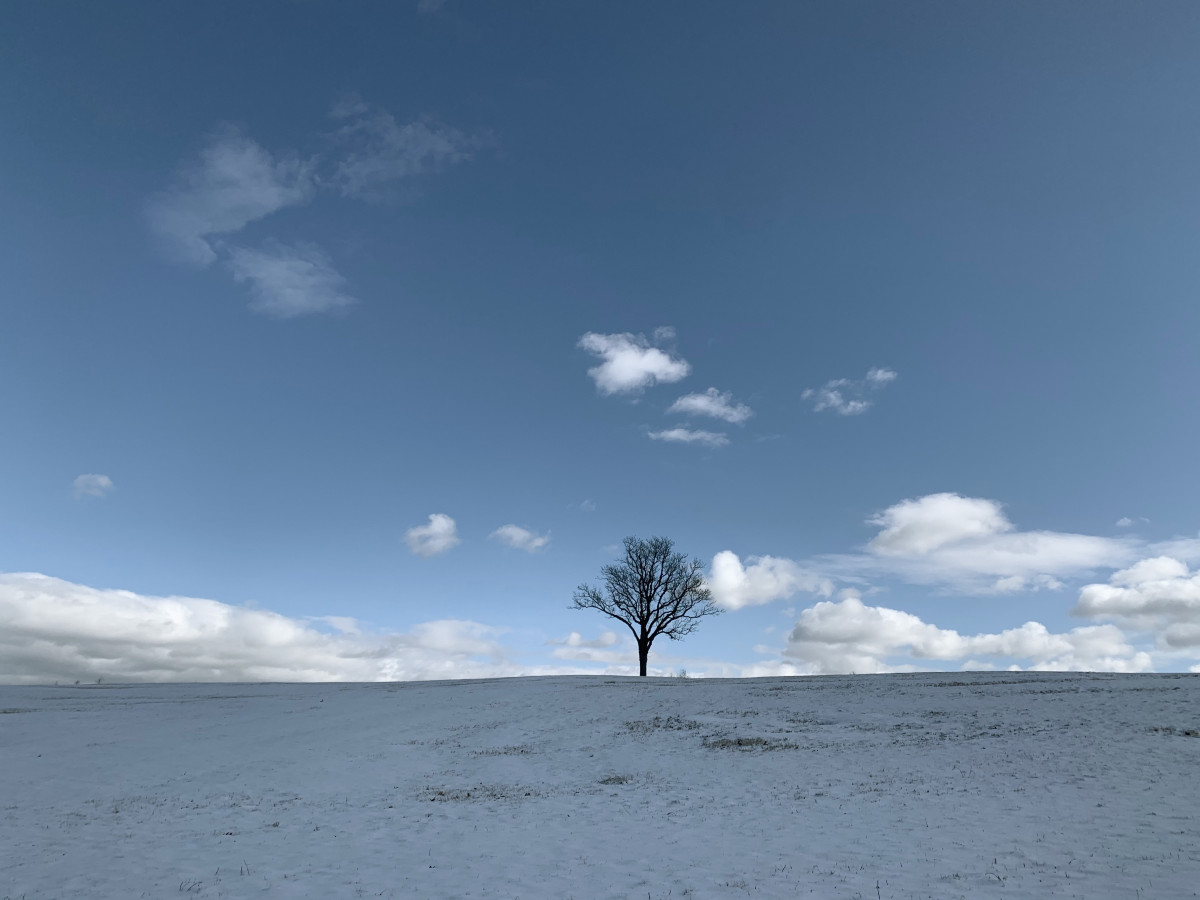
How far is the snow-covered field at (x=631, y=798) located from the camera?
14562 millimetres

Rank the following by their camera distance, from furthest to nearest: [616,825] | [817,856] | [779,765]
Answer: [779,765] < [616,825] < [817,856]

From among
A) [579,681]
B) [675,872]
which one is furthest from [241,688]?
[675,872]

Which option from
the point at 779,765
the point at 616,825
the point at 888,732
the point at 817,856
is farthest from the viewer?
the point at 888,732

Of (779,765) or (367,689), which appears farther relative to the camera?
(367,689)

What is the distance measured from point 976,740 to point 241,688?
2033 inches

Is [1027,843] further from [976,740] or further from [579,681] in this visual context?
[579,681]

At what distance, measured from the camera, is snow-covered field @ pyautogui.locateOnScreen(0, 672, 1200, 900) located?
47.8 feet

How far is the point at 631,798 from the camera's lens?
21.4 meters

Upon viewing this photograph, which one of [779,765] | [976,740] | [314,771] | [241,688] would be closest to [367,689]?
[241,688]

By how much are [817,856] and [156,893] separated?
13.4m

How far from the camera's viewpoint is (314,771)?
26297mm

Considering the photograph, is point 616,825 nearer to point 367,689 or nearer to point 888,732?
point 888,732

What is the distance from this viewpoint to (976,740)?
2578 centimetres

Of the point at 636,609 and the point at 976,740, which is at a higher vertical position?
the point at 636,609
